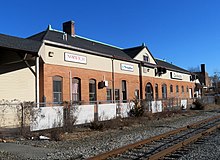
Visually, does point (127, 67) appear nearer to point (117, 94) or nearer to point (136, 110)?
point (117, 94)

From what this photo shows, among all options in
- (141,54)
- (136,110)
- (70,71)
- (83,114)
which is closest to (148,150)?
(83,114)

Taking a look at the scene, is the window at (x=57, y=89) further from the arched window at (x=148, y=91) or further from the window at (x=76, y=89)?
the arched window at (x=148, y=91)

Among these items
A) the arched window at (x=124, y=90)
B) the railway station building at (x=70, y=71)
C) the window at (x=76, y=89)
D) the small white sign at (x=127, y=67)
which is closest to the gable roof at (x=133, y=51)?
the railway station building at (x=70, y=71)

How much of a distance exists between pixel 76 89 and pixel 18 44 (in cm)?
897

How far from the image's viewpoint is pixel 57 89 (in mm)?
21516

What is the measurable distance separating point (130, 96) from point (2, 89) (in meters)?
16.8

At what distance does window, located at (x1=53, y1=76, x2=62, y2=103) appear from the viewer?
21172 millimetres

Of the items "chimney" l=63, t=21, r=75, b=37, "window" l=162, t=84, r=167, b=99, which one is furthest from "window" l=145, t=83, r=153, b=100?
"chimney" l=63, t=21, r=75, b=37

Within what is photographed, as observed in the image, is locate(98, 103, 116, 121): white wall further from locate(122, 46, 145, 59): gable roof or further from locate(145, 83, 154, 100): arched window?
locate(145, 83, 154, 100): arched window

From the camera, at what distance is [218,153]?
8.62 metres

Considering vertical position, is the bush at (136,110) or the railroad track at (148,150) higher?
the bush at (136,110)

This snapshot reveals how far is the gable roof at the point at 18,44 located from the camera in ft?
47.3

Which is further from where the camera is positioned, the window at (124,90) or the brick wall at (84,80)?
the window at (124,90)

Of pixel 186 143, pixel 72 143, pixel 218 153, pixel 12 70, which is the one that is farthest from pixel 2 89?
pixel 218 153
